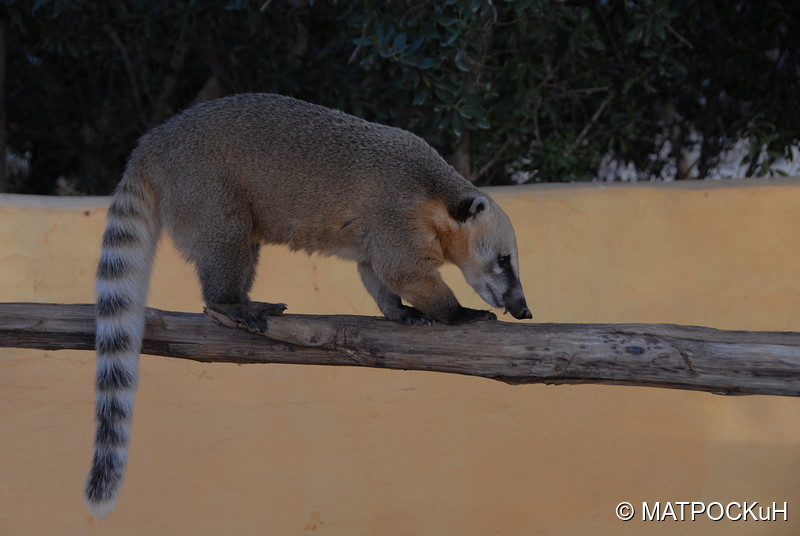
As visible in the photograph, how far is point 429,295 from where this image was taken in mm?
4145

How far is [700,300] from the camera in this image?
5.41m

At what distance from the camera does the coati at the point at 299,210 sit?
413cm

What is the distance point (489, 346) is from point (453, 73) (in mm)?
2703

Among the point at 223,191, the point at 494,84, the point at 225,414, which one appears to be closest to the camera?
the point at 223,191

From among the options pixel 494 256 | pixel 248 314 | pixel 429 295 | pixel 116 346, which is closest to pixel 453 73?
pixel 494 256

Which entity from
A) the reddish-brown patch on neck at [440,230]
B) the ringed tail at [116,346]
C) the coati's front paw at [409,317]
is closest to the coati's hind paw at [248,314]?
the ringed tail at [116,346]

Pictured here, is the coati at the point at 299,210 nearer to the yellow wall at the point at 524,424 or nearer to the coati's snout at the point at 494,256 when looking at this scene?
the coati's snout at the point at 494,256

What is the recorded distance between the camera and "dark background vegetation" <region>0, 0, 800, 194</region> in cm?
607

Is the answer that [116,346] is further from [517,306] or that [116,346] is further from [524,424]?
[524,424]

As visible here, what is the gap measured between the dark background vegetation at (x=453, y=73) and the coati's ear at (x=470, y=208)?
5.02 ft

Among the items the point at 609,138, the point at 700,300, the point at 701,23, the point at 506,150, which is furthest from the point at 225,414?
the point at 701,23

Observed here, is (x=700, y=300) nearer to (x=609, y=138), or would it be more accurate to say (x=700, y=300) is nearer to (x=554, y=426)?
(x=554, y=426)

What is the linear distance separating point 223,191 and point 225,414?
1652mm

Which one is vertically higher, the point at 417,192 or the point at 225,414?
the point at 417,192
